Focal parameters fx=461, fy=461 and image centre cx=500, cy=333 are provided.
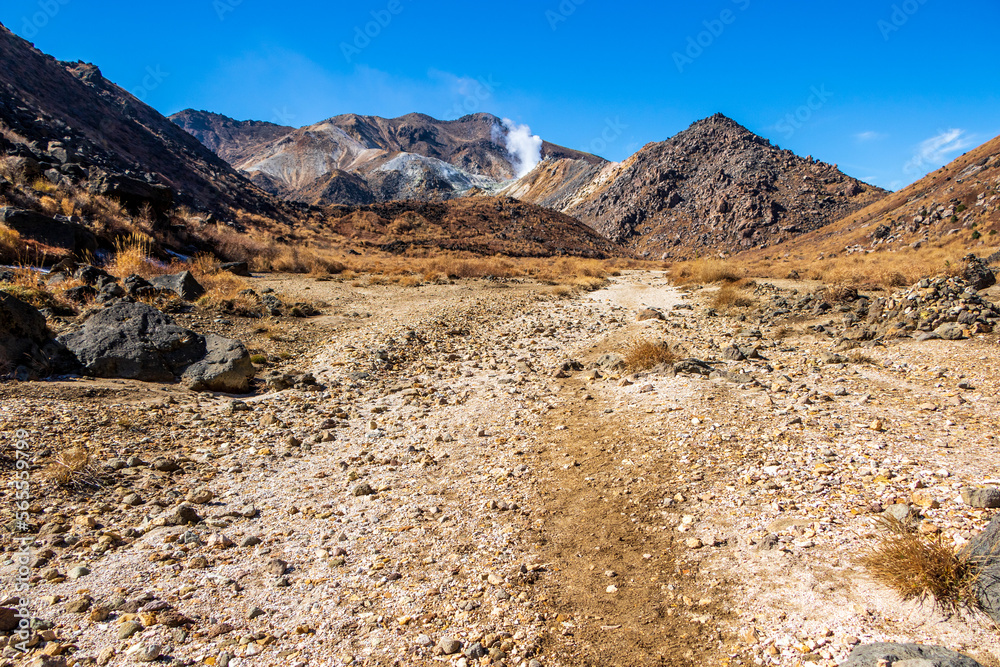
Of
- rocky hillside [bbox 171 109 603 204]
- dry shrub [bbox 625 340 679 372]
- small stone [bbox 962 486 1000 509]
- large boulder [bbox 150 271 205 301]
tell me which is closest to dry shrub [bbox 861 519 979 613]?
small stone [bbox 962 486 1000 509]

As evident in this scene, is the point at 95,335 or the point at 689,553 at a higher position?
the point at 95,335

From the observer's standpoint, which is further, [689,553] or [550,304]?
[550,304]

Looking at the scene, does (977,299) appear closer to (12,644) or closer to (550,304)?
(550,304)

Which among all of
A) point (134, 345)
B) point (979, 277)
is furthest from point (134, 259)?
point (979, 277)

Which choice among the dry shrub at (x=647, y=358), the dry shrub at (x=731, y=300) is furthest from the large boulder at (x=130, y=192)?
the dry shrub at (x=731, y=300)

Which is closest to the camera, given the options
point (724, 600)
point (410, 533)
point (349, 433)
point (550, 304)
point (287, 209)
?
→ point (724, 600)

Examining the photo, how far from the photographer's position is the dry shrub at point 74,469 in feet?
13.3

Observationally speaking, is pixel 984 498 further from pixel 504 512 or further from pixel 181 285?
pixel 181 285

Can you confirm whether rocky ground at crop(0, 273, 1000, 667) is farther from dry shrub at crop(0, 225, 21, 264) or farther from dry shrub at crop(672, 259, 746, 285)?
dry shrub at crop(672, 259, 746, 285)

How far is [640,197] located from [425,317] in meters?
79.2

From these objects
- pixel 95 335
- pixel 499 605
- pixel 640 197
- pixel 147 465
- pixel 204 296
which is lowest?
pixel 499 605

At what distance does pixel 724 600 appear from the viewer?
2.95 metres

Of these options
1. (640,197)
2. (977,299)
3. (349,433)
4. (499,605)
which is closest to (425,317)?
(349,433)

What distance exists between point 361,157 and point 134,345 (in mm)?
136009
